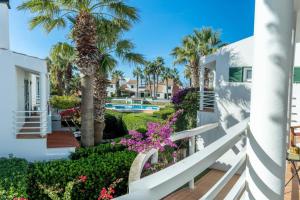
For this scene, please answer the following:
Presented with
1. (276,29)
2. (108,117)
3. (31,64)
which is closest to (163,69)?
(108,117)

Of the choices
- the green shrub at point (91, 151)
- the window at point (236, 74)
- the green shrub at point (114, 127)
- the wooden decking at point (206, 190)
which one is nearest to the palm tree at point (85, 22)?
the green shrub at point (91, 151)

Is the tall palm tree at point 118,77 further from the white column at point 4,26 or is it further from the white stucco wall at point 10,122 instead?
the white stucco wall at point 10,122

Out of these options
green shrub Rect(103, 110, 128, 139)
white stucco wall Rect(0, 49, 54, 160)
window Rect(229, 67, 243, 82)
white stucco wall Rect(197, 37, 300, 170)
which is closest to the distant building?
green shrub Rect(103, 110, 128, 139)

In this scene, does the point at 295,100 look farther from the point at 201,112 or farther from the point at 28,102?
the point at 28,102

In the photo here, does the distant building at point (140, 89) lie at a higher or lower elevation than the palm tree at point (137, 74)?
lower

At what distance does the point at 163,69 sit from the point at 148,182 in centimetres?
7007

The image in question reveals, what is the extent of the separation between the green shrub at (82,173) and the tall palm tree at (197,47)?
15307mm

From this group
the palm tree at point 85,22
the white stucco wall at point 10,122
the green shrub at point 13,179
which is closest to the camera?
the green shrub at point 13,179

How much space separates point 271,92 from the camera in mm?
1644

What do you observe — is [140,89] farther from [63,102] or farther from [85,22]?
[85,22]

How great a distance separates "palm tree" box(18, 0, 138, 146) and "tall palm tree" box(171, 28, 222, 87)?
1176 centimetres

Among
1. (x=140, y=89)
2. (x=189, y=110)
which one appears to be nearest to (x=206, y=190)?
(x=189, y=110)

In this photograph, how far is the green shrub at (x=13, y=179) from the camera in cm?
565

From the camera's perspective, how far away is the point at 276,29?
1.63m
